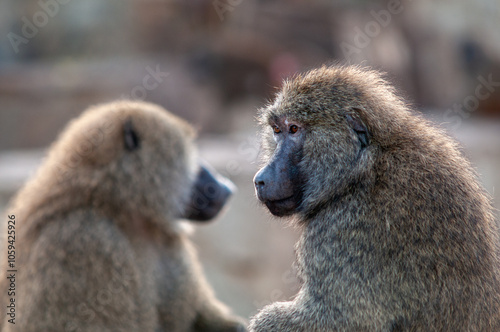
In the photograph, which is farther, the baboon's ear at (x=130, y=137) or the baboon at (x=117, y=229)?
the baboon's ear at (x=130, y=137)

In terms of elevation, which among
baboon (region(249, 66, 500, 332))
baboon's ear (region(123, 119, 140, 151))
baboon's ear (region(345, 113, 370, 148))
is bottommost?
baboon (region(249, 66, 500, 332))

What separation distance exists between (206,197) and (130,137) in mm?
751

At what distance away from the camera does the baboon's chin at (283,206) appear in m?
3.11

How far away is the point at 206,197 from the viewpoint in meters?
4.37

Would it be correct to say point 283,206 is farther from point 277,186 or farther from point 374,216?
point 374,216

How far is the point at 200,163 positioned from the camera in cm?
450

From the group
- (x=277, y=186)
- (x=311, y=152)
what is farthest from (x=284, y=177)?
(x=311, y=152)

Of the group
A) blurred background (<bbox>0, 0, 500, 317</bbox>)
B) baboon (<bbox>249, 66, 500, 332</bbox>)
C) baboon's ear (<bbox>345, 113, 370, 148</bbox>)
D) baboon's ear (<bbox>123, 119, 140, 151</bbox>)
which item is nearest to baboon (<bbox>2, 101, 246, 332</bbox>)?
baboon's ear (<bbox>123, 119, 140, 151</bbox>)

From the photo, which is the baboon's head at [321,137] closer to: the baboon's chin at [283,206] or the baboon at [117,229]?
the baboon's chin at [283,206]

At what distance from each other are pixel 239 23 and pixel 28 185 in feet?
37.1

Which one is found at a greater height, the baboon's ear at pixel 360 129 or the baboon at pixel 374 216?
the baboon's ear at pixel 360 129

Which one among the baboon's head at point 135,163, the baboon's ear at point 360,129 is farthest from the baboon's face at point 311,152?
the baboon's head at point 135,163

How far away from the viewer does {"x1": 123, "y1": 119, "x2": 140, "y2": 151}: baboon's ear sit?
3957mm

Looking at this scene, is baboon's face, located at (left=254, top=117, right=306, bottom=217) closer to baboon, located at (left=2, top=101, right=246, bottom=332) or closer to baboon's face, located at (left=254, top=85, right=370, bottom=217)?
baboon's face, located at (left=254, top=85, right=370, bottom=217)
